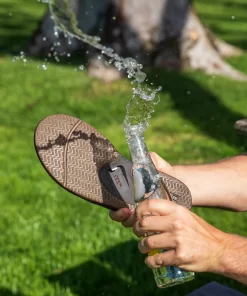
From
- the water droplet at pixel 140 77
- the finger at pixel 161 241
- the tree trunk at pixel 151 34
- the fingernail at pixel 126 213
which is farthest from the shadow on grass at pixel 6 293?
the tree trunk at pixel 151 34

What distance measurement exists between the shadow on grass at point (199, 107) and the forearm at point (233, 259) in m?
4.24

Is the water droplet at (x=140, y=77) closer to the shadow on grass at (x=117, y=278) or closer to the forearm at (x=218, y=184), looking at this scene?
the forearm at (x=218, y=184)

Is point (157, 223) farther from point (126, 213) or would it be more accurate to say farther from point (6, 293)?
point (6, 293)

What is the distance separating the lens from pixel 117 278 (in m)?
4.05

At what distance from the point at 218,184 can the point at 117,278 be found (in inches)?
52.1

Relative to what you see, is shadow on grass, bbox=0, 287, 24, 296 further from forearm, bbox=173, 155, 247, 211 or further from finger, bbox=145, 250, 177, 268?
finger, bbox=145, 250, 177, 268

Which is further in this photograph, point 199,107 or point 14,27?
point 14,27

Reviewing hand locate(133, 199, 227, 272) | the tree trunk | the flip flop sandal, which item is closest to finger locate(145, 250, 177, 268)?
hand locate(133, 199, 227, 272)

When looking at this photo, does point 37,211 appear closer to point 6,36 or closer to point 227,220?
point 227,220

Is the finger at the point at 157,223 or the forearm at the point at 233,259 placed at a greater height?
the finger at the point at 157,223

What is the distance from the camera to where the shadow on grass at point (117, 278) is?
12.9 feet

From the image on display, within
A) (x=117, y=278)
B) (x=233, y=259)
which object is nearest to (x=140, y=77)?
(x=233, y=259)

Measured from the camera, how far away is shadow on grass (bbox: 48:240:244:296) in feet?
12.9

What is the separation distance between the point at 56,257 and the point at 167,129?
3025 millimetres
